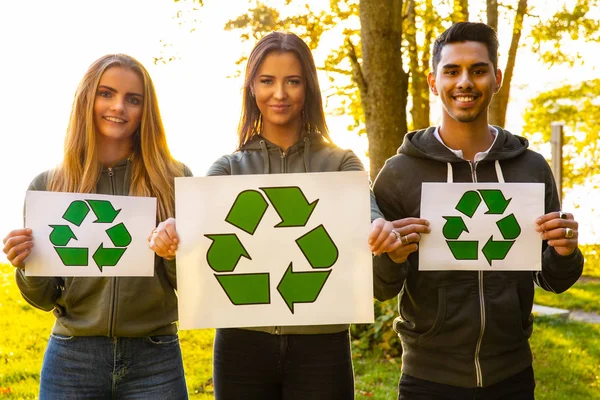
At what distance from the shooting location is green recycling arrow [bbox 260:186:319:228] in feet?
8.13

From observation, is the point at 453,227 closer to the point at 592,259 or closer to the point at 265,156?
the point at 265,156

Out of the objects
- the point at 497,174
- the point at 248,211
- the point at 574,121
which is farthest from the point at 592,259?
the point at 248,211

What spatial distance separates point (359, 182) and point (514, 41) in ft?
35.7

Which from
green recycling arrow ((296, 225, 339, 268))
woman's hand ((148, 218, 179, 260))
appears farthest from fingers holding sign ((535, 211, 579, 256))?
woman's hand ((148, 218, 179, 260))

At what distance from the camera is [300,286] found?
98.0 inches

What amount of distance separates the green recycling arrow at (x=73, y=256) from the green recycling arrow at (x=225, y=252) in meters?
0.46

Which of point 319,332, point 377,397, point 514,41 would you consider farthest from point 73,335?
point 514,41

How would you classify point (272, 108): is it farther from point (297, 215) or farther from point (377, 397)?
point (377, 397)

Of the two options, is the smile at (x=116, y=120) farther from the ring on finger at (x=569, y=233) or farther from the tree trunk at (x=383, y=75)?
the tree trunk at (x=383, y=75)

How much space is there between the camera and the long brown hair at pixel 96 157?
2674 millimetres

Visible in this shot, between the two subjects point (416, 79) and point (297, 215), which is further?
point (416, 79)

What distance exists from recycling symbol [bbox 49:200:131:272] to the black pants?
1195mm

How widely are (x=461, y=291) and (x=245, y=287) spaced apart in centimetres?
79

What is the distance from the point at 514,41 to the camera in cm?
1232
